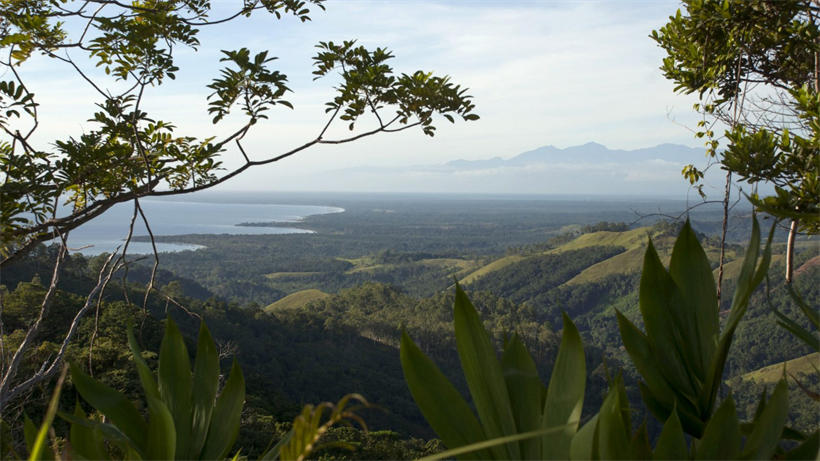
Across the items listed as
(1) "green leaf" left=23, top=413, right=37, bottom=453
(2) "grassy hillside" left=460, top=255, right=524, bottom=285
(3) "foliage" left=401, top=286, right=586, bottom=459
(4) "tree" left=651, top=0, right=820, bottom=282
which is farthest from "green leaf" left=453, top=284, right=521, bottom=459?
(2) "grassy hillside" left=460, top=255, right=524, bottom=285

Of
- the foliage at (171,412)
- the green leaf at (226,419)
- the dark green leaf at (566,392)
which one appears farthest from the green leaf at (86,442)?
the dark green leaf at (566,392)

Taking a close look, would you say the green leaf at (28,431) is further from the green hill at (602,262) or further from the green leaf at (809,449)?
the green hill at (602,262)

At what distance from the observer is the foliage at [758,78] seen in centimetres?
250

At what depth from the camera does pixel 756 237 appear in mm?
560

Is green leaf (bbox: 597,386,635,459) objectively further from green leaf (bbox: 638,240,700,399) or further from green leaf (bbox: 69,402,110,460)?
green leaf (bbox: 69,402,110,460)

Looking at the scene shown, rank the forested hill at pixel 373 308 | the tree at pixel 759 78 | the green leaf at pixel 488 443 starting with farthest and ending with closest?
1. the forested hill at pixel 373 308
2. the tree at pixel 759 78
3. the green leaf at pixel 488 443

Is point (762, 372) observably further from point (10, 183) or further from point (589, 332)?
point (10, 183)

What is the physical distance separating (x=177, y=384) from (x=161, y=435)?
104mm

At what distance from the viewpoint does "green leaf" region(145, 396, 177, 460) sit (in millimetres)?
549

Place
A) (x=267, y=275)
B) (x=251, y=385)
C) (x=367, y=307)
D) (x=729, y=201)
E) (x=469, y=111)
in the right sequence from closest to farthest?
(x=729, y=201) → (x=469, y=111) → (x=251, y=385) → (x=367, y=307) → (x=267, y=275)

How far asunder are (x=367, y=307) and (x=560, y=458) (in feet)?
161

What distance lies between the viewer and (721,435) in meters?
0.49

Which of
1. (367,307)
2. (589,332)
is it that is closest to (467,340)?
(367,307)

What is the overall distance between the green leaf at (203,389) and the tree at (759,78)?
235 centimetres
